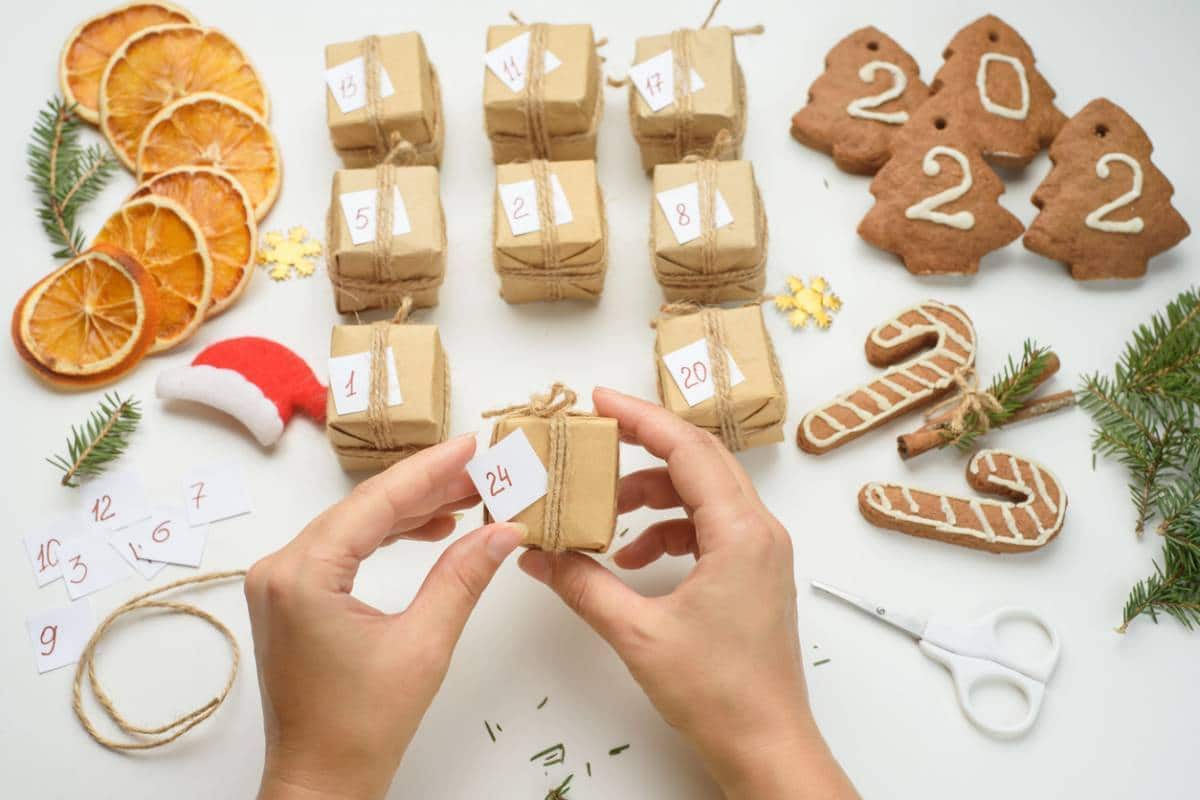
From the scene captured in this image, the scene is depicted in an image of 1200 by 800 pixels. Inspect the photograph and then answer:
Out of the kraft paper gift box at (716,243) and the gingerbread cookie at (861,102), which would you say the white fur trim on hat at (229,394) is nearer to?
the kraft paper gift box at (716,243)

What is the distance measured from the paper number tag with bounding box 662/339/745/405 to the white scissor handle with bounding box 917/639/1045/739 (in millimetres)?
645

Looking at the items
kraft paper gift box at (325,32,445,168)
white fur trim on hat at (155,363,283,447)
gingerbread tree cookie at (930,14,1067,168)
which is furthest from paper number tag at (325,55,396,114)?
gingerbread tree cookie at (930,14,1067,168)

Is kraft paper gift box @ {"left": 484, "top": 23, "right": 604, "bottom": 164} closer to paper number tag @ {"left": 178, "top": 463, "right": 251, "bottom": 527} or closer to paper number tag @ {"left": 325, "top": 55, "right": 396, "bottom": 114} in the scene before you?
paper number tag @ {"left": 325, "top": 55, "right": 396, "bottom": 114}

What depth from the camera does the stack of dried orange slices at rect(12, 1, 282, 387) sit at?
222cm

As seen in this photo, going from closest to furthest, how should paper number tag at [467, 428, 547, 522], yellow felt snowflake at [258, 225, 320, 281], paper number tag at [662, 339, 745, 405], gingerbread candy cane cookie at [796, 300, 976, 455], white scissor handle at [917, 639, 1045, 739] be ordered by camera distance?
paper number tag at [467, 428, 547, 522]
white scissor handle at [917, 639, 1045, 739]
paper number tag at [662, 339, 745, 405]
gingerbread candy cane cookie at [796, 300, 976, 455]
yellow felt snowflake at [258, 225, 320, 281]

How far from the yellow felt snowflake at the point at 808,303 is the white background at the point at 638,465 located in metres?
0.04

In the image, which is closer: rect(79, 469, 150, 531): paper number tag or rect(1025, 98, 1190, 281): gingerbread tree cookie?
rect(79, 469, 150, 531): paper number tag

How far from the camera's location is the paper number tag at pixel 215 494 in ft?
6.97

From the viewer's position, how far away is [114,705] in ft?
6.46

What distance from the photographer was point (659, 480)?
6.28 ft

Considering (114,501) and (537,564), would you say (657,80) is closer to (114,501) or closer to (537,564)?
(537,564)

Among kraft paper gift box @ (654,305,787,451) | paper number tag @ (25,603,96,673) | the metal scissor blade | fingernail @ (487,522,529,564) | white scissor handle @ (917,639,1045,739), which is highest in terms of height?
kraft paper gift box @ (654,305,787,451)

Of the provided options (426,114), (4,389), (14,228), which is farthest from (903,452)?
(14,228)

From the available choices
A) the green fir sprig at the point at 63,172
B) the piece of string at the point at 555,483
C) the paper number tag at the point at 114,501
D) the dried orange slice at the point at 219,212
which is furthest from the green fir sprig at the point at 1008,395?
the green fir sprig at the point at 63,172
